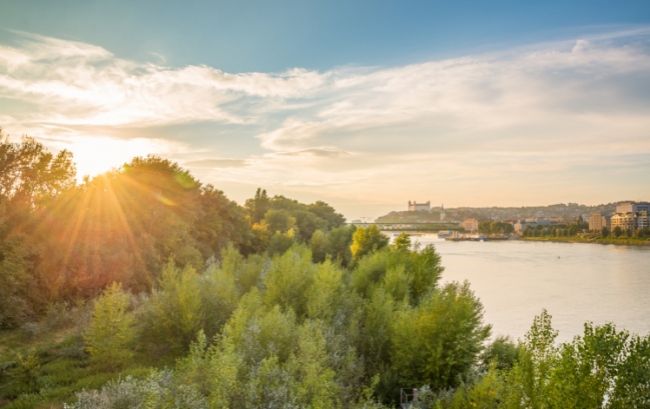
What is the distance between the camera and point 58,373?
15469mm

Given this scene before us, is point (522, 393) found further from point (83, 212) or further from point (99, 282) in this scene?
point (83, 212)

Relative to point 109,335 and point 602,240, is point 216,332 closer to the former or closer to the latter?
point 109,335

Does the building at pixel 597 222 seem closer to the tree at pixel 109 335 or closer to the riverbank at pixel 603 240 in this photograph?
the riverbank at pixel 603 240

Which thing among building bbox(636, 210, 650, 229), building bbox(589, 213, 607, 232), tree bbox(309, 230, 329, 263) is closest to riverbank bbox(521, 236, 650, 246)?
building bbox(589, 213, 607, 232)

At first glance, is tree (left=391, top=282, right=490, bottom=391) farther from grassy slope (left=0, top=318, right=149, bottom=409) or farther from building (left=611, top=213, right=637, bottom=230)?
building (left=611, top=213, right=637, bottom=230)

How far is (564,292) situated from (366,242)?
23.1m

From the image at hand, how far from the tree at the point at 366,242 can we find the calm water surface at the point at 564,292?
12766 mm

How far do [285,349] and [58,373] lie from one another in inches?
279

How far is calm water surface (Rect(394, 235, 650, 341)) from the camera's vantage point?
40.2 metres

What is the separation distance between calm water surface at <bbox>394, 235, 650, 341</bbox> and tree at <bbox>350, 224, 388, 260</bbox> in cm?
1277

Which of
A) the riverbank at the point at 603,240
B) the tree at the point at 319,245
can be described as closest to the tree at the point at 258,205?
the tree at the point at 319,245

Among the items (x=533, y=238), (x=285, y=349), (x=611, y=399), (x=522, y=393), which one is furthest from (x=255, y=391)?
(x=533, y=238)

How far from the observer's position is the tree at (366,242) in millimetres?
62250

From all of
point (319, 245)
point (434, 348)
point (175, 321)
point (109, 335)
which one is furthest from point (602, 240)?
point (109, 335)
